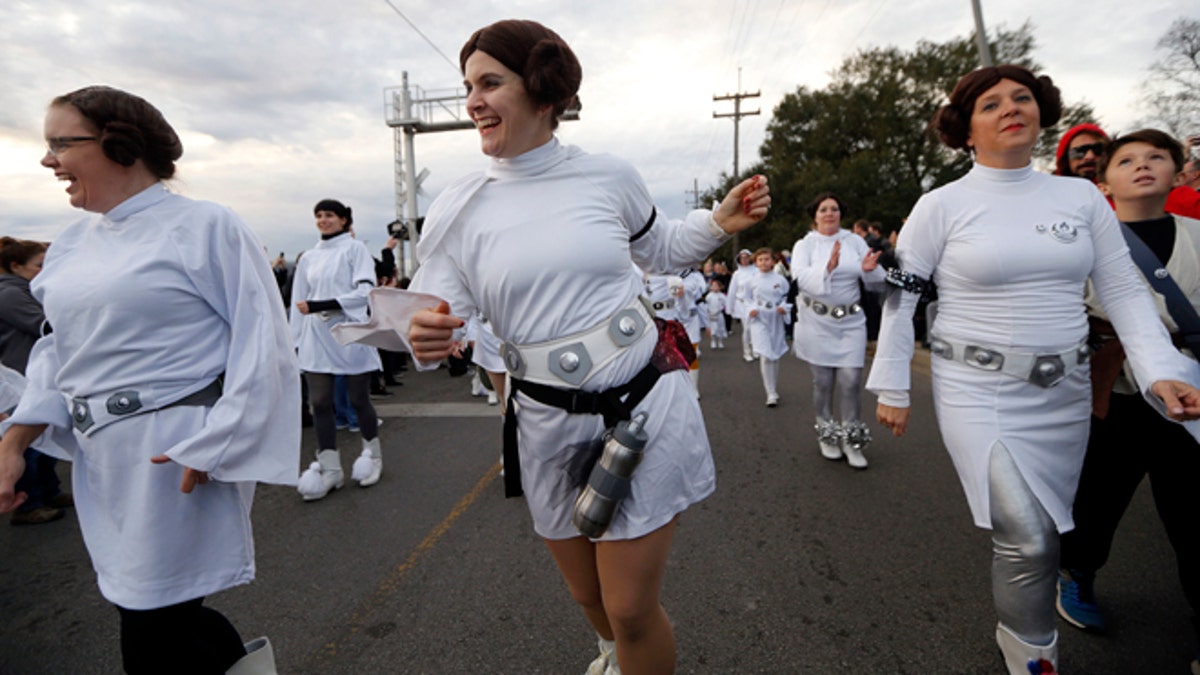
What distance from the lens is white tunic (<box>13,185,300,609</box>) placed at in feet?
5.78

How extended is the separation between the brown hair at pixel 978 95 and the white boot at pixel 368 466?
4345 millimetres

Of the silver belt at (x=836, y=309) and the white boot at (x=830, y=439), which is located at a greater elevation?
the silver belt at (x=836, y=309)

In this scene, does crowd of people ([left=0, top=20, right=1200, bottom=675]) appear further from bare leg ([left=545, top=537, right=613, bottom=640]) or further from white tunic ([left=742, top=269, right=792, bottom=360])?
white tunic ([left=742, top=269, right=792, bottom=360])

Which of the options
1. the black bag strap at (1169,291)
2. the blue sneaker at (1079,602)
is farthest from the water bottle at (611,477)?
the blue sneaker at (1079,602)

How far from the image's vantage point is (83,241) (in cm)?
191

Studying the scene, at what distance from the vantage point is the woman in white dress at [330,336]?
465 cm

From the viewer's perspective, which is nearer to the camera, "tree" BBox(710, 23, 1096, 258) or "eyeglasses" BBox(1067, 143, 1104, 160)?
"eyeglasses" BBox(1067, 143, 1104, 160)

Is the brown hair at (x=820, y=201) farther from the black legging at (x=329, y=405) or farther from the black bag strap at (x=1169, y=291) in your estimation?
the black legging at (x=329, y=405)

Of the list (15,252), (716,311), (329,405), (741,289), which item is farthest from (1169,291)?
(716,311)

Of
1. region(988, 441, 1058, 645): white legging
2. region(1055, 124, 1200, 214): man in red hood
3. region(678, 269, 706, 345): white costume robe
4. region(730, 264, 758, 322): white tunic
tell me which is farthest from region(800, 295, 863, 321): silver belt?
region(730, 264, 758, 322): white tunic

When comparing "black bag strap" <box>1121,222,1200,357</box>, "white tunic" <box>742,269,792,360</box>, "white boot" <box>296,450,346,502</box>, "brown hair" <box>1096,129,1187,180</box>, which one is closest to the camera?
"black bag strap" <box>1121,222,1200,357</box>

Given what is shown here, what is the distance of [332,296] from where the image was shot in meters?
4.85

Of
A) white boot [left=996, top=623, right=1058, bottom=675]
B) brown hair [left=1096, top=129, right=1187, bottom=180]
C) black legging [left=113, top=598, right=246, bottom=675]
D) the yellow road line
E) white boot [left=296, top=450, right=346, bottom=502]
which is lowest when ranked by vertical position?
the yellow road line

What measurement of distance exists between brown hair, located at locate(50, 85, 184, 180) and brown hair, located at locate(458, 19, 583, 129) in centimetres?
101
